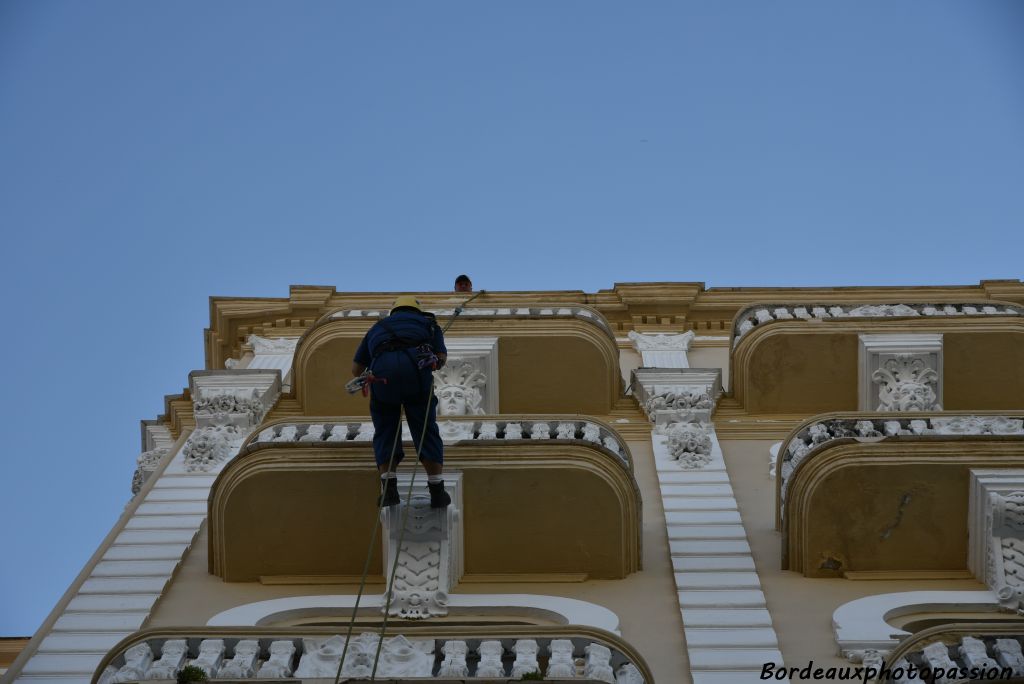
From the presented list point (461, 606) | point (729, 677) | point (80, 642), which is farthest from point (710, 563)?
point (80, 642)

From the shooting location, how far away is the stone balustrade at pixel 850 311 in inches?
942

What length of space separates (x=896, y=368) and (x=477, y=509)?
7.62m

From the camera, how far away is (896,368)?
912 inches

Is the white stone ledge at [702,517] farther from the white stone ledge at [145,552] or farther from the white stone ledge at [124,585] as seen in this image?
the white stone ledge at [124,585]

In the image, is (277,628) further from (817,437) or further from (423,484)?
(817,437)

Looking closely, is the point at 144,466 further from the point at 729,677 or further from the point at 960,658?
the point at 960,658

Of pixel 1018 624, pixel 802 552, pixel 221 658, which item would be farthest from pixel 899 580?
pixel 221 658

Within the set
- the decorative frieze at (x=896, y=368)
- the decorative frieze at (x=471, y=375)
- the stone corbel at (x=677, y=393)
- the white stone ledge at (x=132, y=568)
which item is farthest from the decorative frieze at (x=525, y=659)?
the decorative frieze at (x=896, y=368)

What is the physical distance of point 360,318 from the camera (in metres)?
24.5

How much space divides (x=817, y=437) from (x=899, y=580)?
1782mm

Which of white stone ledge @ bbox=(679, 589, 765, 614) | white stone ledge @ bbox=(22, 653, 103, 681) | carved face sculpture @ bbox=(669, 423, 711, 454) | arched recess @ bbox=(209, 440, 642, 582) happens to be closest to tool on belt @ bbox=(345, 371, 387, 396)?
arched recess @ bbox=(209, 440, 642, 582)

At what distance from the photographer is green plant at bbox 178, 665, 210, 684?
14188mm

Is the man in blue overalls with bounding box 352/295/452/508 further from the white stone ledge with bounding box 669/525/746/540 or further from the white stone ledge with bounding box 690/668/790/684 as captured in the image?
the white stone ledge with bounding box 690/668/790/684

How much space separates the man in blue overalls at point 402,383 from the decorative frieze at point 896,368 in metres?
7.81
